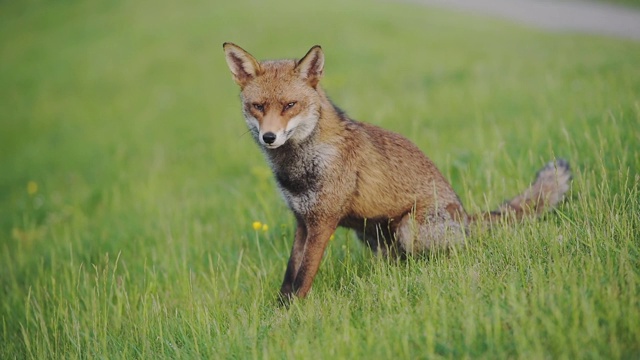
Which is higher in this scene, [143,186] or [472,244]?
[472,244]

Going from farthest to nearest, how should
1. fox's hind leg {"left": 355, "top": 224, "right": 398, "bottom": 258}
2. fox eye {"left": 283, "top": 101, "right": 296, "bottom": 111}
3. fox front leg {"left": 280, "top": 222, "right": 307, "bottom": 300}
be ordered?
fox's hind leg {"left": 355, "top": 224, "right": 398, "bottom": 258} < fox front leg {"left": 280, "top": 222, "right": 307, "bottom": 300} < fox eye {"left": 283, "top": 101, "right": 296, "bottom": 111}

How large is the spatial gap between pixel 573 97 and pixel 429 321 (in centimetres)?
629

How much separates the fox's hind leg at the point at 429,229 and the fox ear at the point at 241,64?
1755 mm

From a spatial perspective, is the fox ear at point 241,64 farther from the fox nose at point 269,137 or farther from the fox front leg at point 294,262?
the fox front leg at point 294,262

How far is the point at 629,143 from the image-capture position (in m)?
5.45

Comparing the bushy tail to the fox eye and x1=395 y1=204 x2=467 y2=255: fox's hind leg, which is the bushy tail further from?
the fox eye

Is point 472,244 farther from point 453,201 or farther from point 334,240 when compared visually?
point 334,240

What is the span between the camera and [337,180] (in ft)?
14.5

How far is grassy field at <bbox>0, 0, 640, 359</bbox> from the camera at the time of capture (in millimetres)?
3219

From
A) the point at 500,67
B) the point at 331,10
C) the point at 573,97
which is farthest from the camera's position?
the point at 331,10

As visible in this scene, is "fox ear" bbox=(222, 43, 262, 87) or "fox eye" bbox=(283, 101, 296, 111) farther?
"fox ear" bbox=(222, 43, 262, 87)

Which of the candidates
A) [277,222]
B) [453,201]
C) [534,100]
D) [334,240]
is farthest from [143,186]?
[534,100]

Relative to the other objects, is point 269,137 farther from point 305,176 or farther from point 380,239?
point 380,239

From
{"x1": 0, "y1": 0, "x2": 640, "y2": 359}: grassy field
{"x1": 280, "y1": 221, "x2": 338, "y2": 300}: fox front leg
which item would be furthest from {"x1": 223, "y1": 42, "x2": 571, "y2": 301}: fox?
{"x1": 0, "y1": 0, "x2": 640, "y2": 359}: grassy field
